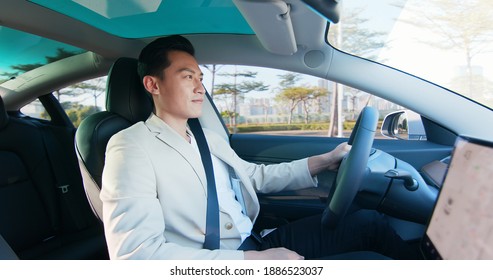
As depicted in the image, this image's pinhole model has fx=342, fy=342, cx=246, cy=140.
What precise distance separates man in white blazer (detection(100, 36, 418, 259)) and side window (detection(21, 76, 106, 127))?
88 centimetres

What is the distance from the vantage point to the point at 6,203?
70.0 inches

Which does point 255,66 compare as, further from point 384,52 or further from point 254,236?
point 254,236

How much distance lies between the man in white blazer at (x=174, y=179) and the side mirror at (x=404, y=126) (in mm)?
446

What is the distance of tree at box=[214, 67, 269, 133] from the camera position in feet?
6.54

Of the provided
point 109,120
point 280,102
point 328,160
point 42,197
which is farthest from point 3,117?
point 328,160

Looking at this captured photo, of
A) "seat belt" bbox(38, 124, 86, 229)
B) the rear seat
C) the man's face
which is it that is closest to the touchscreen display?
the man's face

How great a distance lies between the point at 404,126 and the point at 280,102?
755 millimetres

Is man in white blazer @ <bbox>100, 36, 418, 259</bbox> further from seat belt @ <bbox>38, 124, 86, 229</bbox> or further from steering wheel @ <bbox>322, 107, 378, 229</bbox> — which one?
seat belt @ <bbox>38, 124, 86, 229</bbox>

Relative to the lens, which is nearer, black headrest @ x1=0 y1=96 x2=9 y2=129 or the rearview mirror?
the rearview mirror

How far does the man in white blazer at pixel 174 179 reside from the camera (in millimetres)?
960

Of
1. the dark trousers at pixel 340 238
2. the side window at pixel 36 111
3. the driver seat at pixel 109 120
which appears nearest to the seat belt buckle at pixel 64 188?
the side window at pixel 36 111
